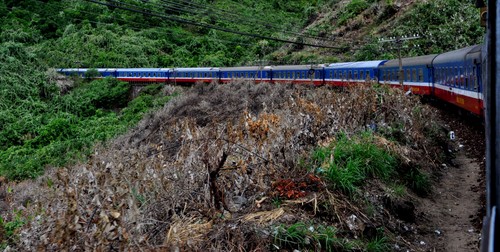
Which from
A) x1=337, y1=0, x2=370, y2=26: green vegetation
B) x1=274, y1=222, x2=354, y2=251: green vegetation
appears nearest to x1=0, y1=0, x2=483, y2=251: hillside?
x1=274, y1=222, x2=354, y2=251: green vegetation

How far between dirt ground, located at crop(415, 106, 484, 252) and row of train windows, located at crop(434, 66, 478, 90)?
1.40 metres

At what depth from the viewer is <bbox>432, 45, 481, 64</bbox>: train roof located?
1404cm

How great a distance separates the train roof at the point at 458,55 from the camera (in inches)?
553

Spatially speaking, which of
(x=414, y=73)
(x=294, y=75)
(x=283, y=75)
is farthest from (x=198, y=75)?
(x=414, y=73)

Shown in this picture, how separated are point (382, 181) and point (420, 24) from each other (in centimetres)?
3128

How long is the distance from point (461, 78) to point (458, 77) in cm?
46

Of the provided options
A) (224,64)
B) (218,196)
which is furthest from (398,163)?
(224,64)

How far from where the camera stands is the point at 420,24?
37.6 metres

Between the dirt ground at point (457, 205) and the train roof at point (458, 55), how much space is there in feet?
7.24

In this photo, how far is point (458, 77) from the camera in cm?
1578

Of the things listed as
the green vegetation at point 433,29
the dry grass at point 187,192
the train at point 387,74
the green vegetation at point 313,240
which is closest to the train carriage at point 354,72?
the train at point 387,74

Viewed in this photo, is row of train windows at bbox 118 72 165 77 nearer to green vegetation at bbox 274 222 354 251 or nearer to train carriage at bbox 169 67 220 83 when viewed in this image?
train carriage at bbox 169 67 220 83

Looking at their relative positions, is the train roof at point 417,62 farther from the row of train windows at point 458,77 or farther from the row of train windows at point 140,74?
the row of train windows at point 140,74

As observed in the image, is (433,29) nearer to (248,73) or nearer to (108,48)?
(248,73)
